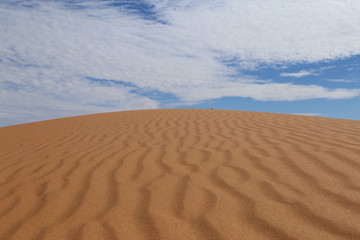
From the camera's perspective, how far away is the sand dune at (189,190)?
6.49ft

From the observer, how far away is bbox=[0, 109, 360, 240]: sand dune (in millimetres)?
1980

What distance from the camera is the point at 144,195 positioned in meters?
2.55

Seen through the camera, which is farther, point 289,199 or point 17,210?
point 17,210

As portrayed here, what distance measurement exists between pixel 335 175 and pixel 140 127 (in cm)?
446

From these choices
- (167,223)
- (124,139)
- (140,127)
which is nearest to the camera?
(167,223)

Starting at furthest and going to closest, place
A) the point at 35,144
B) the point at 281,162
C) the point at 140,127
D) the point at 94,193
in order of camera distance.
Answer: the point at 140,127 < the point at 35,144 < the point at 281,162 < the point at 94,193

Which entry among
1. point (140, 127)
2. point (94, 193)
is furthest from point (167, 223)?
point (140, 127)

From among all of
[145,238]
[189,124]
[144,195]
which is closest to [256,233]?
[145,238]

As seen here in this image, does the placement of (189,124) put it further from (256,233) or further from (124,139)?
(256,233)

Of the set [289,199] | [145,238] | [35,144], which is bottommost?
[35,144]

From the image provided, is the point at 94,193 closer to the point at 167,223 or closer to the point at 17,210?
the point at 17,210

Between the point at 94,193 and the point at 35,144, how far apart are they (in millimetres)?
3580

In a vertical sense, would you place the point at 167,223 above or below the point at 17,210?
above

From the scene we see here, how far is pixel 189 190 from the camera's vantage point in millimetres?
2588
